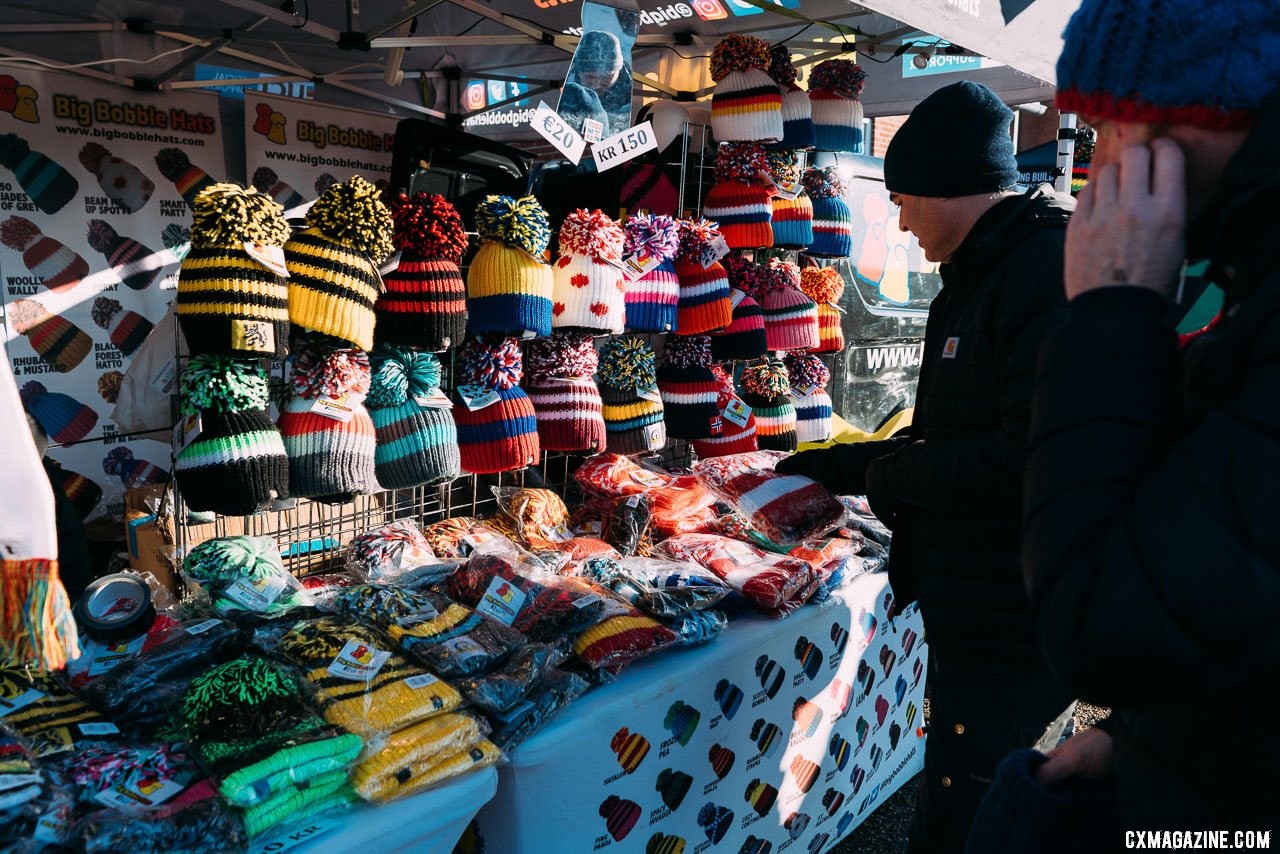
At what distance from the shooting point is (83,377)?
174 inches

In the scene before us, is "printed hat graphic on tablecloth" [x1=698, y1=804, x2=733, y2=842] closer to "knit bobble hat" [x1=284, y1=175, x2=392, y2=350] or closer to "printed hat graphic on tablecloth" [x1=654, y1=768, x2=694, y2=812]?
"printed hat graphic on tablecloth" [x1=654, y1=768, x2=694, y2=812]

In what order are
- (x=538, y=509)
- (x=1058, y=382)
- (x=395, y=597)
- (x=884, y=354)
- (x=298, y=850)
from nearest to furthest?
(x=1058, y=382) < (x=298, y=850) < (x=395, y=597) < (x=538, y=509) < (x=884, y=354)

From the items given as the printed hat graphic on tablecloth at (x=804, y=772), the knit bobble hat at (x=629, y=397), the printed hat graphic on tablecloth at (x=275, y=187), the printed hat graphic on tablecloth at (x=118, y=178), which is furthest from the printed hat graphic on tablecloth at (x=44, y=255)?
the printed hat graphic on tablecloth at (x=804, y=772)

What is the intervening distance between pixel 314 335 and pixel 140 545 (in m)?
1.08

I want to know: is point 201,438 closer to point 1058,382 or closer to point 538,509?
point 538,509

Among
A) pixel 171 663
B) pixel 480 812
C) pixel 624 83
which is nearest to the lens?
pixel 171 663

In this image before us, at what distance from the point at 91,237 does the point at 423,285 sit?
3.30m

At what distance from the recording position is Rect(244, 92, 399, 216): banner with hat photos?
15.4ft

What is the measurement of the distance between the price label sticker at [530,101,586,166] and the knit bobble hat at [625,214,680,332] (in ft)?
1.39

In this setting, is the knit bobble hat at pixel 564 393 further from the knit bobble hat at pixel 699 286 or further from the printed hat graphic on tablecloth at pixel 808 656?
the printed hat graphic on tablecloth at pixel 808 656

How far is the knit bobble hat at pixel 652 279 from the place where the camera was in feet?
8.25

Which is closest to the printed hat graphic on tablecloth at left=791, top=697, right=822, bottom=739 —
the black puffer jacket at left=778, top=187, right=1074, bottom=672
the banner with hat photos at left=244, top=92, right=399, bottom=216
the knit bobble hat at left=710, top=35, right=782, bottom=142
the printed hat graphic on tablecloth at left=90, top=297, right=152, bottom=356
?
the black puffer jacket at left=778, top=187, right=1074, bottom=672

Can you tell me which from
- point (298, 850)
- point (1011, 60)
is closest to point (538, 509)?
point (298, 850)

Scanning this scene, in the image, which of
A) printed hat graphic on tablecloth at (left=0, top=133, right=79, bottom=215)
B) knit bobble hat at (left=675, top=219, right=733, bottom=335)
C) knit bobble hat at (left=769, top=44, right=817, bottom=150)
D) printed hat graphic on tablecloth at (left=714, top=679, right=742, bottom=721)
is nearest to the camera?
printed hat graphic on tablecloth at (left=714, top=679, right=742, bottom=721)
